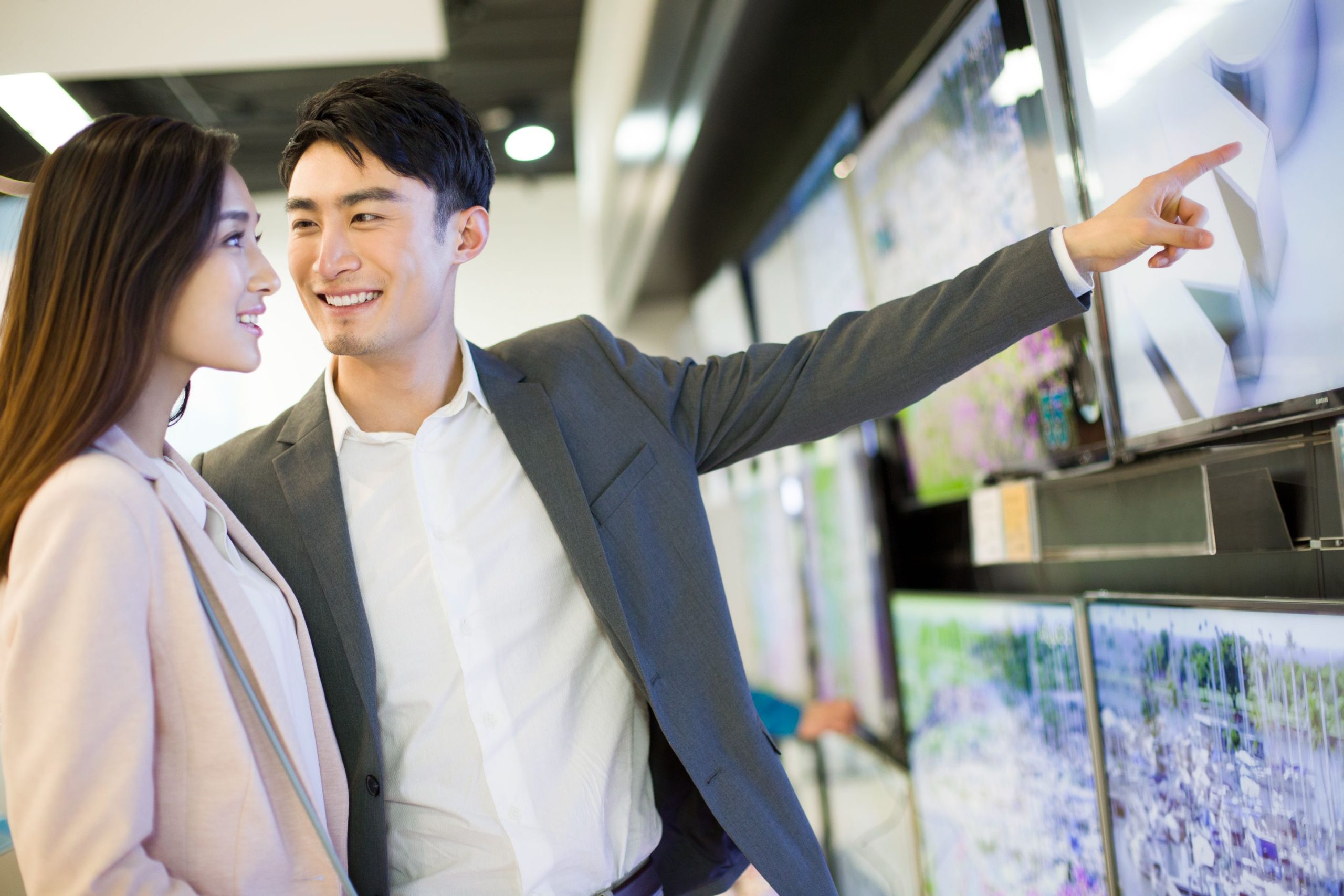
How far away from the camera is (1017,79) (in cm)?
181

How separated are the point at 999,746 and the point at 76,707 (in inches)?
73.1

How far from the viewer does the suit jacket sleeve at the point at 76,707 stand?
3.25 feet

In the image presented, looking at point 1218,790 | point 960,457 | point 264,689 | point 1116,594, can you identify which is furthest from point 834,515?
point 264,689

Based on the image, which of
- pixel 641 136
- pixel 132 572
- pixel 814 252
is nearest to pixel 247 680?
pixel 132 572

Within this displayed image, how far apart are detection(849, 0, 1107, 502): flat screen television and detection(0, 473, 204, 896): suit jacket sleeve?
4.87ft

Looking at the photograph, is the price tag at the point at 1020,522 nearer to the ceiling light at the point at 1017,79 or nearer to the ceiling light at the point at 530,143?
the ceiling light at the point at 1017,79

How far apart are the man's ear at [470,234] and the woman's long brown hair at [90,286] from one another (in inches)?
22.9

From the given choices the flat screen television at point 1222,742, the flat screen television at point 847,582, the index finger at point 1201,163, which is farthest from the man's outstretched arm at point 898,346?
the flat screen television at point 847,582

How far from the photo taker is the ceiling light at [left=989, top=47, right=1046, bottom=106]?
5.68 feet

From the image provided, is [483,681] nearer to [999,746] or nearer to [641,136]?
[999,746]

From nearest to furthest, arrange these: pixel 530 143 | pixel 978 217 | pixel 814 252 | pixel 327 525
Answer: pixel 327 525, pixel 978 217, pixel 814 252, pixel 530 143

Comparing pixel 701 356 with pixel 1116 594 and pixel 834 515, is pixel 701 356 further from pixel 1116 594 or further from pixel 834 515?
pixel 1116 594

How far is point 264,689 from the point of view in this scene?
1174mm

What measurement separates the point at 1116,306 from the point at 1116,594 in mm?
468
